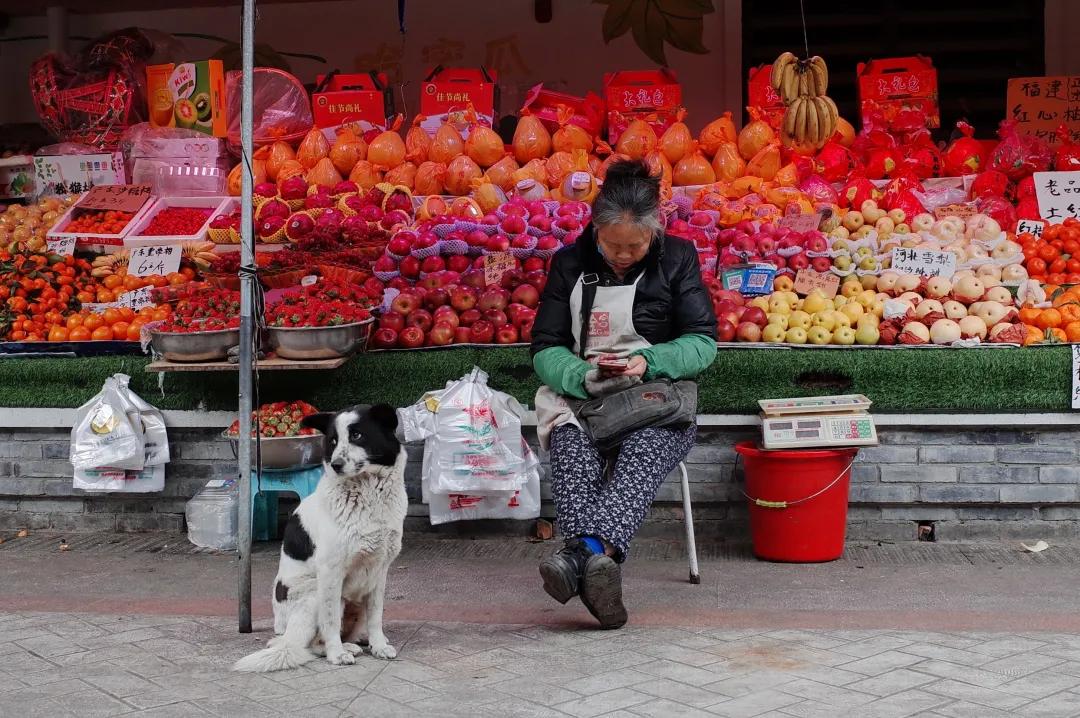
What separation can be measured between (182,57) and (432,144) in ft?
9.44

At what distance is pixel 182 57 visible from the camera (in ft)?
30.2

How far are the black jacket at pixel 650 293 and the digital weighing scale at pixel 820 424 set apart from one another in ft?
2.46

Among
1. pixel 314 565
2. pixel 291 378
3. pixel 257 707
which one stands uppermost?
pixel 291 378

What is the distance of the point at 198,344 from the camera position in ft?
18.3

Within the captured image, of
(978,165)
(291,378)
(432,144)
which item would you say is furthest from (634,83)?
(291,378)

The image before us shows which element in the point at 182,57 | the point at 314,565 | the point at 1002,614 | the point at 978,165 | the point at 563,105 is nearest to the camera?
the point at 314,565

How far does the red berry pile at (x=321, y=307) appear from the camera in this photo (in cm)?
547

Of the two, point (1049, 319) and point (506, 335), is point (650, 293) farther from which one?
point (1049, 319)

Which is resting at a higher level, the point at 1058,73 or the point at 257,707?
the point at 1058,73

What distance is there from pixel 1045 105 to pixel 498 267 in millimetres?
3956

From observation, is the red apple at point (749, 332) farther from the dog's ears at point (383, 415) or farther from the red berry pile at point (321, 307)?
the dog's ears at point (383, 415)

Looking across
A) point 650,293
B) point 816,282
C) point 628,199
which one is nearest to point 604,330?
point 650,293

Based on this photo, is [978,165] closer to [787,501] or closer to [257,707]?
[787,501]

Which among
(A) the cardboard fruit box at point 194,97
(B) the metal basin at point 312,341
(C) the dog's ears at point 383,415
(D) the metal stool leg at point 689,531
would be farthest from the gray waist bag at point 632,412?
(A) the cardboard fruit box at point 194,97
